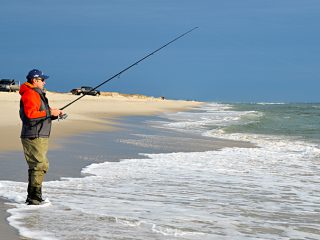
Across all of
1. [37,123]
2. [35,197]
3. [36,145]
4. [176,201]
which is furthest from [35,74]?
[176,201]

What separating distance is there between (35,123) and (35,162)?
16.7 inches

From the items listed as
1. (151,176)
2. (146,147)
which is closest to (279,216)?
(151,176)

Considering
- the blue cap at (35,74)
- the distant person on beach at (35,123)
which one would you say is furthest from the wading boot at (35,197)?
the blue cap at (35,74)

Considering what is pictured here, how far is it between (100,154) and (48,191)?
14.3 ft

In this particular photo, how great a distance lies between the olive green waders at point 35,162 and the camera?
5977 mm

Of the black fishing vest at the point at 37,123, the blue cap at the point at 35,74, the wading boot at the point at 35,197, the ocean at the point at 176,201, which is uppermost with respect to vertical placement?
the blue cap at the point at 35,74

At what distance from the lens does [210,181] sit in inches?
323

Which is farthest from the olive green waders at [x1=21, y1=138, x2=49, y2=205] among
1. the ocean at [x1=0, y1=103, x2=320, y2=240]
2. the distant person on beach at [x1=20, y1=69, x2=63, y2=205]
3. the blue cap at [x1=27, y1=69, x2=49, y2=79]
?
the blue cap at [x1=27, y1=69, x2=49, y2=79]

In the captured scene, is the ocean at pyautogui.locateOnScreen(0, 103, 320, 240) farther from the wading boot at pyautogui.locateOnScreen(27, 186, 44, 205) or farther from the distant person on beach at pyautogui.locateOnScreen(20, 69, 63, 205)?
the distant person on beach at pyautogui.locateOnScreen(20, 69, 63, 205)

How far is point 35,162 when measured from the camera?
6.04 m

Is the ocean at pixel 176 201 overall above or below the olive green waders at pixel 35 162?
below

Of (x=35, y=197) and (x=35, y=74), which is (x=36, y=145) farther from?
(x=35, y=74)

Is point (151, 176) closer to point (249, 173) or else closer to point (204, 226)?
point (249, 173)

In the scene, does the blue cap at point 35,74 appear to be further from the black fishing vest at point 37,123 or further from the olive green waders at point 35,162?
the olive green waders at point 35,162
